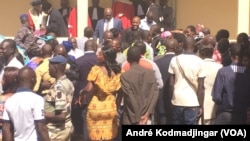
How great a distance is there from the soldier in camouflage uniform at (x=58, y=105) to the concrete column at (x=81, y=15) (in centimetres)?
608

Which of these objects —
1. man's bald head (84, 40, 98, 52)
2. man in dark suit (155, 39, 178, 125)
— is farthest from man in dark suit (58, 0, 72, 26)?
man in dark suit (155, 39, 178, 125)

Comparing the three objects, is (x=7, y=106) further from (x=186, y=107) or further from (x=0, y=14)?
(x=0, y=14)

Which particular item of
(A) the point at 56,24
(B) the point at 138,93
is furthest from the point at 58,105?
(A) the point at 56,24

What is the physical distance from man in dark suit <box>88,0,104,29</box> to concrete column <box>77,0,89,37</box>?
32.3 inches

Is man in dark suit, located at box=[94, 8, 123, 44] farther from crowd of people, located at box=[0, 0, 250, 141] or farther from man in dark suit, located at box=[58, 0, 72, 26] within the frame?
crowd of people, located at box=[0, 0, 250, 141]

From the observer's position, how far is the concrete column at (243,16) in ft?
45.6

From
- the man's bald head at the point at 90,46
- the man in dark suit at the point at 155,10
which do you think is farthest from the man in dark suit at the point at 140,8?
the man's bald head at the point at 90,46

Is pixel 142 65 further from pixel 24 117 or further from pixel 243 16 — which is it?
pixel 243 16

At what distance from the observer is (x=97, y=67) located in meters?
8.36

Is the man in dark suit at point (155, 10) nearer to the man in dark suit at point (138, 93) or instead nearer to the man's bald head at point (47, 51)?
the man's bald head at point (47, 51)

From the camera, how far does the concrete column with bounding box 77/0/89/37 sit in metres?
14.0

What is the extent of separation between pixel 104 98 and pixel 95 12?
22.9 feet

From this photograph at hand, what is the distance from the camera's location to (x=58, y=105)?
760 cm

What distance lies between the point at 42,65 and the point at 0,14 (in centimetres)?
753
